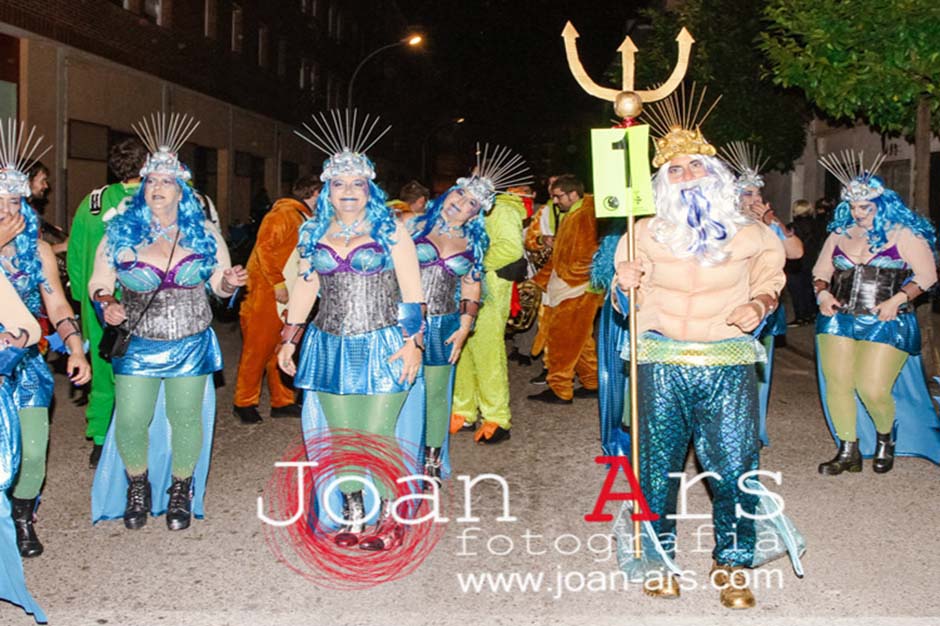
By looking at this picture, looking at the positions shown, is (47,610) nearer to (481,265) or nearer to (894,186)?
(481,265)

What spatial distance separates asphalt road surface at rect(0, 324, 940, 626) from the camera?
4352mm

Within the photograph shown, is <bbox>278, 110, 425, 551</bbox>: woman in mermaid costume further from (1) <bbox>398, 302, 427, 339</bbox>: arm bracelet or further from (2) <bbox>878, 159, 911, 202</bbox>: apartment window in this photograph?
(2) <bbox>878, 159, 911, 202</bbox>: apartment window

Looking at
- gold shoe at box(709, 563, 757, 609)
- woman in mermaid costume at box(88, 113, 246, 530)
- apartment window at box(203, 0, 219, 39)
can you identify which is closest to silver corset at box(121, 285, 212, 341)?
woman in mermaid costume at box(88, 113, 246, 530)

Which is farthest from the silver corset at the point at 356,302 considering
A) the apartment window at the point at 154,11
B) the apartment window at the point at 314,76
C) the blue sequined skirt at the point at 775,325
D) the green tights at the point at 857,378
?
the apartment window at the point at 314,76

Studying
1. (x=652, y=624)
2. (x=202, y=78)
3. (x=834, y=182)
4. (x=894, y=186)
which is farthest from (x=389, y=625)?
(x=202, y=78)

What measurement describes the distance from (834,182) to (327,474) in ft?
59.1

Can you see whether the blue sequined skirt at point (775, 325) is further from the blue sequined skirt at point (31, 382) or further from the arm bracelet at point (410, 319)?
the blue sequined skirt at point (31, 382)

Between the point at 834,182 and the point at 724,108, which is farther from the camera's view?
the point at 834,182

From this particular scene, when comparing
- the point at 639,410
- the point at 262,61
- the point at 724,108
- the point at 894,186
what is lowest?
the point at 639,410

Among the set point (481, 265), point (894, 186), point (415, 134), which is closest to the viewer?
point (481, 265)

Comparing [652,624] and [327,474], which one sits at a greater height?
[327,474]

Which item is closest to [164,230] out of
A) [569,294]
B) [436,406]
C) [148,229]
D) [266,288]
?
[148,229]

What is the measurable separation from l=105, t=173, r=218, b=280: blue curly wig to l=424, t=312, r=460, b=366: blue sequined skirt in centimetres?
147

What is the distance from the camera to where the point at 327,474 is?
532 cm
